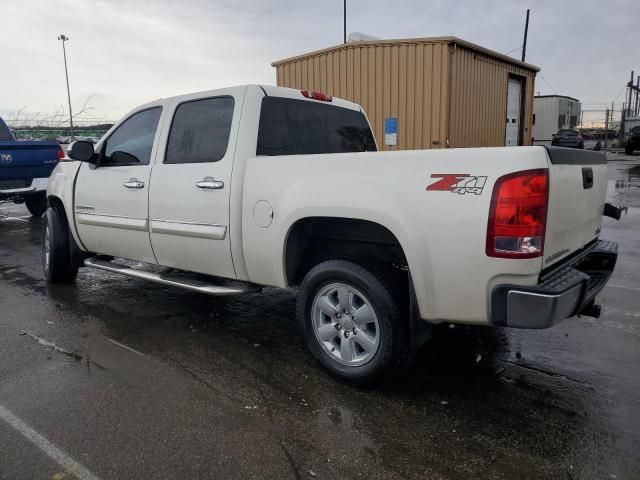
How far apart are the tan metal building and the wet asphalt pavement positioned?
7.27 metres

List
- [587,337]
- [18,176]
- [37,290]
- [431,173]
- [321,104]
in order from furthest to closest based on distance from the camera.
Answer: [18,176] → [37,290] → [321,104] → [587,337] → [431,173]

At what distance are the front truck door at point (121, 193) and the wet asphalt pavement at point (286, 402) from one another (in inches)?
26.3

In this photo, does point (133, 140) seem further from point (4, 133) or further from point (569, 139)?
point (569, 139)

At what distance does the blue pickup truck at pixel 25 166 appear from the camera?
9.43 metres

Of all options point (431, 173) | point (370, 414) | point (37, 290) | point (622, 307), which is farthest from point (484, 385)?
point (37, 290)

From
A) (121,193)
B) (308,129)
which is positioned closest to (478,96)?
(308,129)

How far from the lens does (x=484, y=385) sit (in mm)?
3324

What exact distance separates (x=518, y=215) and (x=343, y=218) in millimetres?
1074

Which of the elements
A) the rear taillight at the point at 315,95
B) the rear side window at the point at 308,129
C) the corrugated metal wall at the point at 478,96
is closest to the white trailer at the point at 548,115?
the corrugated metal wall at the point at 478,96

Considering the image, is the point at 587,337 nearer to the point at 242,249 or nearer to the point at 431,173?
the point at 431,173

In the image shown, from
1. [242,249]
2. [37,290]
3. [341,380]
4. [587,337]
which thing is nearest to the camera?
[341,380]

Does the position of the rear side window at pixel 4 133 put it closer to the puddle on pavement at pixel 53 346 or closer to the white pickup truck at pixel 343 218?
the white pickup truck at pixel 343 218

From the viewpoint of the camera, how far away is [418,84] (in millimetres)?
11234

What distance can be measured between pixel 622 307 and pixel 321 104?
3.22m
